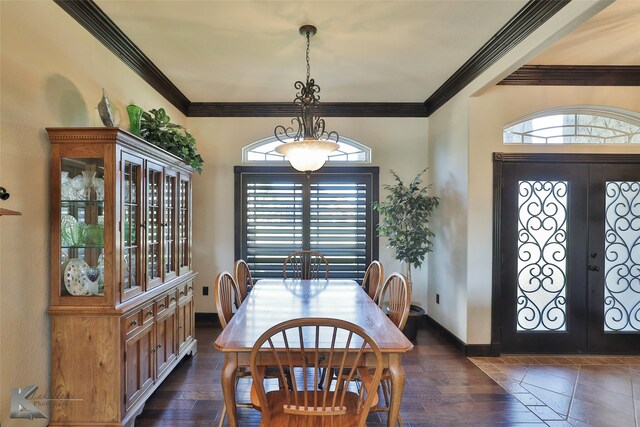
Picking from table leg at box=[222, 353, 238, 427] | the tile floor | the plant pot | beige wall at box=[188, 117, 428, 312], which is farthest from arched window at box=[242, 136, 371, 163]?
table leg at box=[222, 353, 238, 427]

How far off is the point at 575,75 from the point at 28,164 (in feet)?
15.1

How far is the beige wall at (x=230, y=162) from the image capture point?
4.23 metres

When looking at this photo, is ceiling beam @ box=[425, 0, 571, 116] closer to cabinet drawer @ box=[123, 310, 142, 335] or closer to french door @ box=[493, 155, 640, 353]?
french door @ box=[493, 155, 640, 353]

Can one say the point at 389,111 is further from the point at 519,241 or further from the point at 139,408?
the point at 139,408

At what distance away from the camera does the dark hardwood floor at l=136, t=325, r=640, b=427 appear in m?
2.28

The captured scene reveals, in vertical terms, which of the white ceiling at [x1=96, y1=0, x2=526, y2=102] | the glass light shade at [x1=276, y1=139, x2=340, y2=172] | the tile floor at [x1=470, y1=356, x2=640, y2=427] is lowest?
the tile floor at [x1=470, y1=356, x2=640, y2=427]

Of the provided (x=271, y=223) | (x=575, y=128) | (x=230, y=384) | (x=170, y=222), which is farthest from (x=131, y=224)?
(x=575, y=128)

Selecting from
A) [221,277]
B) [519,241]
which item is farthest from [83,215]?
[519,241]

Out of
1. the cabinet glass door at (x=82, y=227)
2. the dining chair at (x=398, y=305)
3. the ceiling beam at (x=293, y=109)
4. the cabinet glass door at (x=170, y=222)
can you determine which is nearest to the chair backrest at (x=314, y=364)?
the dining chair at (x=398, y=305)

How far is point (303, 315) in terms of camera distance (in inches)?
80.9

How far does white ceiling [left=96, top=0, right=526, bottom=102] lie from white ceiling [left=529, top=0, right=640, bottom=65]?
69 centimetres

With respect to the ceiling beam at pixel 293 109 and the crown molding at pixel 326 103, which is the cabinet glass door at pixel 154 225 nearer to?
the crown molding at pixel 326 103

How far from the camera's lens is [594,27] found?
253 centimetres
